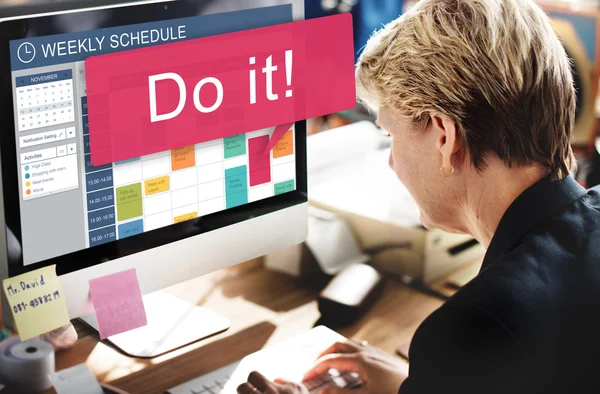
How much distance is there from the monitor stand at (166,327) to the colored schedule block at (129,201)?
0.24 m

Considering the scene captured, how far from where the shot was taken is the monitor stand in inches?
49.7

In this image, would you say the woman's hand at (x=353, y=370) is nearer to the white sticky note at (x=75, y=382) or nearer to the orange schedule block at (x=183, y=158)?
the white sticky note at (x=75, y=382)

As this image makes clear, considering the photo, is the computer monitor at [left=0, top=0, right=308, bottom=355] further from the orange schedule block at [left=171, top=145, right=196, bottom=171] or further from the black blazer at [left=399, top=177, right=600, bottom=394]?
the black blazer at [left=399, top=177, right=600, bottom=394]

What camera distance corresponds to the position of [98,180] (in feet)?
3.49

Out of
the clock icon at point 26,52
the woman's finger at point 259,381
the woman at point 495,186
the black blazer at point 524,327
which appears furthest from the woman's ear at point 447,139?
the clock icon at point 26,52

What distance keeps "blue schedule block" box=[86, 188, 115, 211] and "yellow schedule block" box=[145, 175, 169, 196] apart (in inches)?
2.1

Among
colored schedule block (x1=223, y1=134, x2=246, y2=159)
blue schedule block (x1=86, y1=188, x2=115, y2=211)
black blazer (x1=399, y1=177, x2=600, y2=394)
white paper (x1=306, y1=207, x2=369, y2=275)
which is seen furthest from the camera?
white paper (x1=306, y1=207, x2=369, y2=275)

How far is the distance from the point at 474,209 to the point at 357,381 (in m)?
0.31

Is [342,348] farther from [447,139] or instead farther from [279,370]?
[447,139]

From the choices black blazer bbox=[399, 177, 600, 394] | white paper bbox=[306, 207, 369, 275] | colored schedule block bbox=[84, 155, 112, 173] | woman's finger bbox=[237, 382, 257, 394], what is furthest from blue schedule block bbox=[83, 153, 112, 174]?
white paper bbox=[306, 207, 369, 275]

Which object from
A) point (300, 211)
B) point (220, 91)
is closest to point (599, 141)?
point (300, 211)

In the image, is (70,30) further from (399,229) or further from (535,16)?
(399,229)

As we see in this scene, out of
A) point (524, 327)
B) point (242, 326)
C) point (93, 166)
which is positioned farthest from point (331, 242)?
point (524, 327)

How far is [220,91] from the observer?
1162 mm
